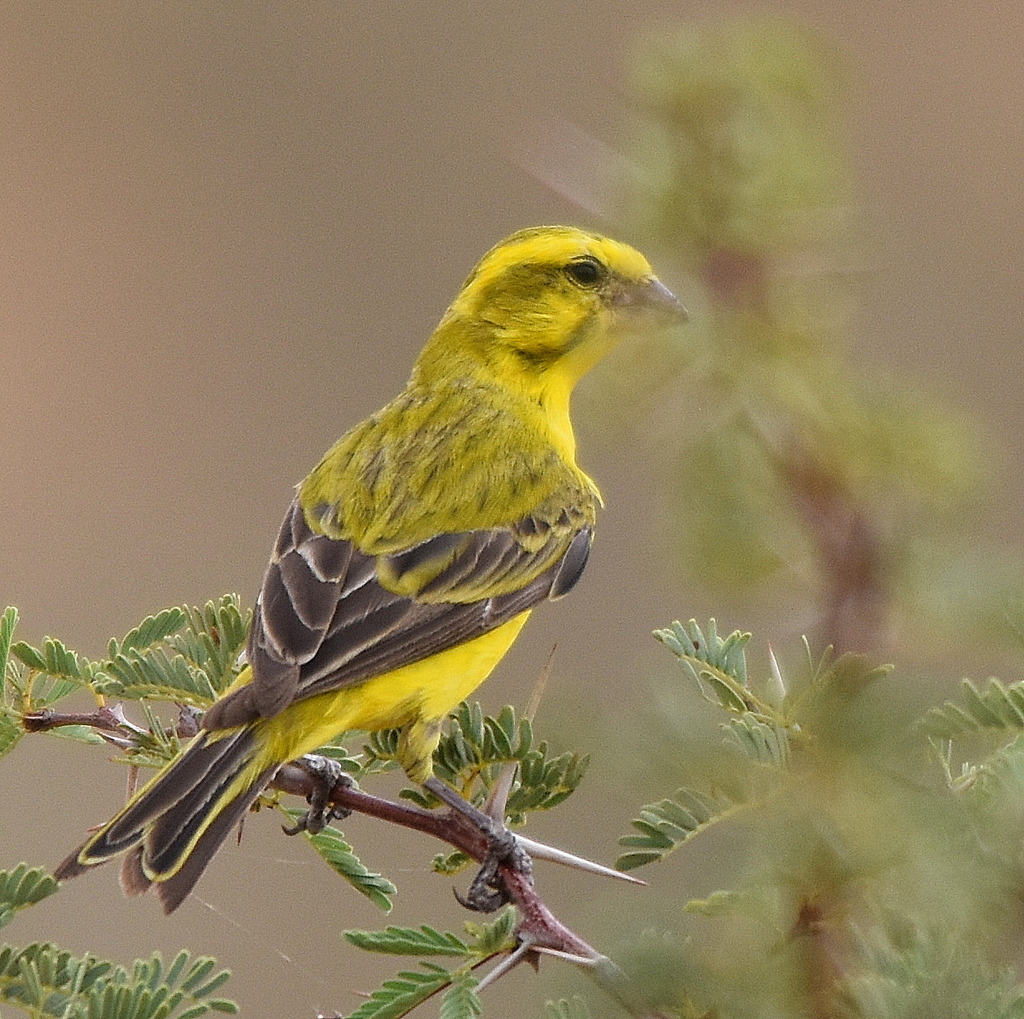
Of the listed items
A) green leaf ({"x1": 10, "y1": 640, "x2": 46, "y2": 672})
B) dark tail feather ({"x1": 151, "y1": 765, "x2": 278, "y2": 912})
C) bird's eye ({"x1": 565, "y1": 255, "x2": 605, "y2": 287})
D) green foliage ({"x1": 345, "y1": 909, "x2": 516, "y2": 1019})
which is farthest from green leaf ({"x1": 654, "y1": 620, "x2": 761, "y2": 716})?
bird's eye ({"x1": 565, "y1": 255, "x2": 605, "y2": 287})

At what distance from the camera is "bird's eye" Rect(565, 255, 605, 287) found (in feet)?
15.7

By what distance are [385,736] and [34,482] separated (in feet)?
16.7

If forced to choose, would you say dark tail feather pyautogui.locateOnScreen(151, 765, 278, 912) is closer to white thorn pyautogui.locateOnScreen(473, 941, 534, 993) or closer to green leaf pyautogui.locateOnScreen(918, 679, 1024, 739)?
white thorn pyautogui.locateOnScreen(473, 941, 534, 993)

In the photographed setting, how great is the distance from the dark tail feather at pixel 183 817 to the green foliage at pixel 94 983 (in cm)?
86

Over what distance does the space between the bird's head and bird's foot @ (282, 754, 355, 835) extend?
177cm

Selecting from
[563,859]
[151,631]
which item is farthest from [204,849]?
[563,859]

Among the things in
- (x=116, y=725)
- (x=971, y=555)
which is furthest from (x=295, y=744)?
(x=971, y=555)

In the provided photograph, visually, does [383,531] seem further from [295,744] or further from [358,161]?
[358,161]

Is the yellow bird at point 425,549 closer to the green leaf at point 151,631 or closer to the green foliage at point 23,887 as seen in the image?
the green leaf at point 151,631

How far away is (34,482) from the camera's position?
786 cm

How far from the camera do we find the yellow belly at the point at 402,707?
10.5ft

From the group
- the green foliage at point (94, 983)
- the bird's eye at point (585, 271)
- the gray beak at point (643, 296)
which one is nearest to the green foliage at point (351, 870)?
the green foliage at point (94, 983)

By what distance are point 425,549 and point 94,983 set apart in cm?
223

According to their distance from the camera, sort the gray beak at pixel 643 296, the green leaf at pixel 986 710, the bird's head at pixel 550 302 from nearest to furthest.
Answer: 1. the green leaf at pixel 986 710
2. the gray beak at pixel 643 296
3. the bird's head at pixel 550 302
